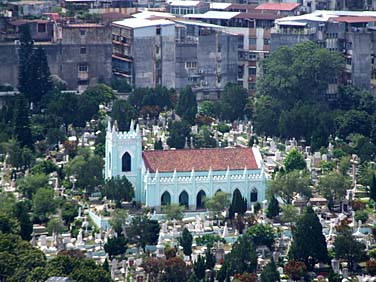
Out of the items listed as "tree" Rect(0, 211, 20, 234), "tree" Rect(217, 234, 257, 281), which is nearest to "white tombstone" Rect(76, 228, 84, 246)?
"tree" Rect(0, 211, 20, 234)

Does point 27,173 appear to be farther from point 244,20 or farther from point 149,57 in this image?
point 244,20

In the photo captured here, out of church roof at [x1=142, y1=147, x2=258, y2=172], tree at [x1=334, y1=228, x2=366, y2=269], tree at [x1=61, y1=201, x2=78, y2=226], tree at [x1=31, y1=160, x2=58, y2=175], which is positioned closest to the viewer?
tree at [x1=334, y1=228, x2=366, y2=269]

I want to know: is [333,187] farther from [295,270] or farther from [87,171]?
[295,270]

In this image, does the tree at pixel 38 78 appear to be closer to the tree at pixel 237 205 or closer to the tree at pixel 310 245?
the tree at pixel 237 205

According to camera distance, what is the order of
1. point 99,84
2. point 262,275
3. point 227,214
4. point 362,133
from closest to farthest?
point 262,275 → point 227,214 → point 362,133 → point 99,84

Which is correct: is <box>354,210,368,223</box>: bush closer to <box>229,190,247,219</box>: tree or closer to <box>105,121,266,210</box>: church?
<box>229,190,247,219</box>: tree

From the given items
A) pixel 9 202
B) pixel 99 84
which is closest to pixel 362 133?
pixel 99 84

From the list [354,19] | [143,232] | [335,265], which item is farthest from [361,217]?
[354,19]
